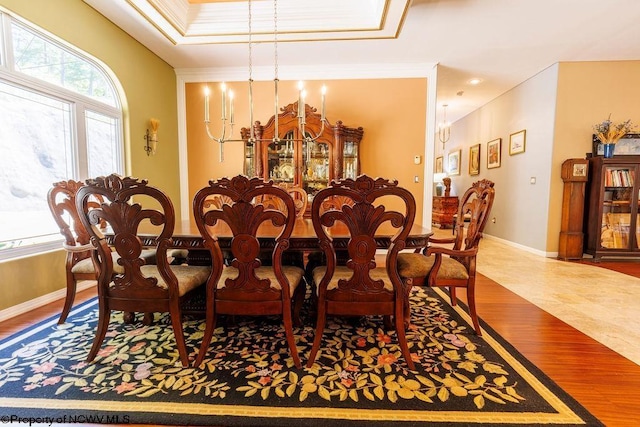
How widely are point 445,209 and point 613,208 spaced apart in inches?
122

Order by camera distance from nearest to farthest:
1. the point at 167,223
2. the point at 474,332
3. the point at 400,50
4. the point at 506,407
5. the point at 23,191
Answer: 1. the point at 506,407
2. the point at 167,223
3. the point at 474,332
4. the point at 23,191
5. the point at 400,50

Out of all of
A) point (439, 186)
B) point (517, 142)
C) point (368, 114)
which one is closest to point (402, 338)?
point (368, 114)

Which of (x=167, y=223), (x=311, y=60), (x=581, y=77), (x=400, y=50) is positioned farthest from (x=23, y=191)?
(x=581, y=77)

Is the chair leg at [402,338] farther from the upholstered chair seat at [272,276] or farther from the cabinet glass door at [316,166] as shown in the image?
the cabinet glass door at [316,166]

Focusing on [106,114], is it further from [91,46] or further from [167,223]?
[167,223]

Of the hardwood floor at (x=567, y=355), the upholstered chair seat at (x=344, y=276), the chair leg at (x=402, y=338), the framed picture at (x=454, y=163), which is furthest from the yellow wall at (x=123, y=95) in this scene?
the framed picture at (x=454, y=163)

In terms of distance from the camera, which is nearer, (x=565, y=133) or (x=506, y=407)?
(x=506, y=407)

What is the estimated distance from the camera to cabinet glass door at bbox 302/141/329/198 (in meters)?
4.00

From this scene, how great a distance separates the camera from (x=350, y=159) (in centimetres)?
412

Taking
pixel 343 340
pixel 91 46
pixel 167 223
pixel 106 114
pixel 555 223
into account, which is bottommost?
pixel 343 340

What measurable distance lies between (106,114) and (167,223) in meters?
2.59

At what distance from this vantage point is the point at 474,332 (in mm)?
1945

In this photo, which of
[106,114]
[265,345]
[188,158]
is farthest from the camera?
[188,158]

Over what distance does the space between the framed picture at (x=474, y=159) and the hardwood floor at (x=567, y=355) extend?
4160 millimetres
